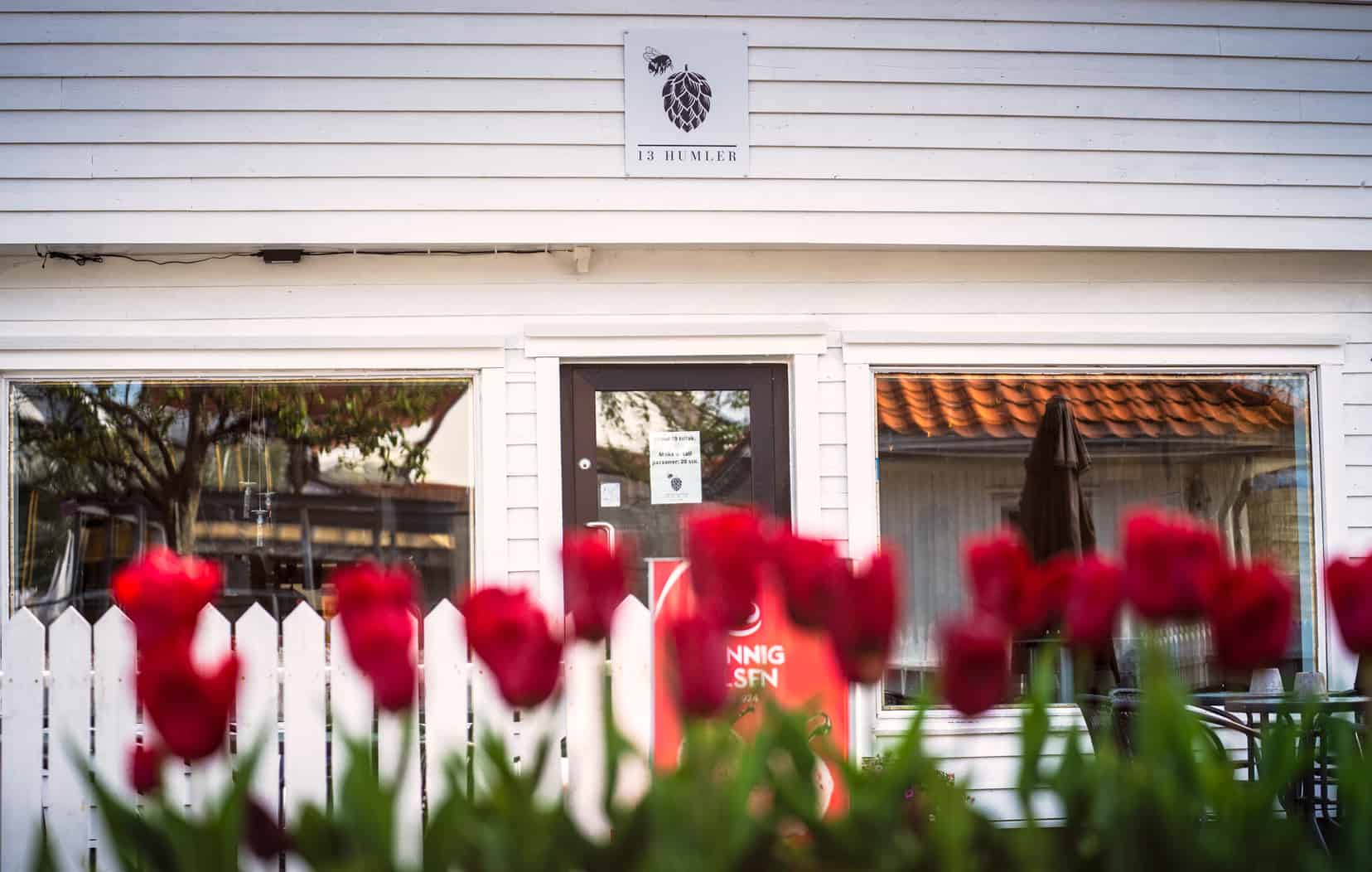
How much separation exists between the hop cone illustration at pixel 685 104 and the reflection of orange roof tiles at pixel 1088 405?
1.35 m

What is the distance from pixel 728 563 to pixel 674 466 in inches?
167

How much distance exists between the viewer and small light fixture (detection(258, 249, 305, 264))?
529 centimetres

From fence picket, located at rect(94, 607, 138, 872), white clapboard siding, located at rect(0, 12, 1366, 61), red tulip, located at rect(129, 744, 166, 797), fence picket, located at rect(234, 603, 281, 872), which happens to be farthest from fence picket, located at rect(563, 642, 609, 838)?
white clapboard siding, located at rect(0, 12, 1366, 61)

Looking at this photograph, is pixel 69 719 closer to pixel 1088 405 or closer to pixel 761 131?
pixel 761 131

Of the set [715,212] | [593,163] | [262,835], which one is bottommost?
[262,835]

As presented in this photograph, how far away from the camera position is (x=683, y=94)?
533 centimetres

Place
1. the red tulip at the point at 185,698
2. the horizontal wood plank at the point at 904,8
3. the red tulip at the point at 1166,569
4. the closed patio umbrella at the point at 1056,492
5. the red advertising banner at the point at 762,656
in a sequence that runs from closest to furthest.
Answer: the red tulip at the point at 185,698 < the red tulip at the point at 1166,569 < the red advertising banner at the point at 762,656 < the horizontal wood plank at the point at 904,8 < the closed patio umbrella at the point at 1056,492

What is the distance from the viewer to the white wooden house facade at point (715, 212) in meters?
5.20

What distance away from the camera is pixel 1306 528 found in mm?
5805

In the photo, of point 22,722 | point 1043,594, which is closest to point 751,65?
point 22,722

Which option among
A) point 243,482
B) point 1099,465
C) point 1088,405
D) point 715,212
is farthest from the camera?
point 243,482

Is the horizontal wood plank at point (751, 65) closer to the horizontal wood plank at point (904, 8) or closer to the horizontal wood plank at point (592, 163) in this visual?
the horizontal wood plank at point (904, 8)

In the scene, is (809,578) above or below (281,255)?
below

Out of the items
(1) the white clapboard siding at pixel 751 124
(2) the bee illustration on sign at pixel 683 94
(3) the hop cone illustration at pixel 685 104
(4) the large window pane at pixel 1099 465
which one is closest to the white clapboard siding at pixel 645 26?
(1) the white clapboard siding at pixel 751 124
